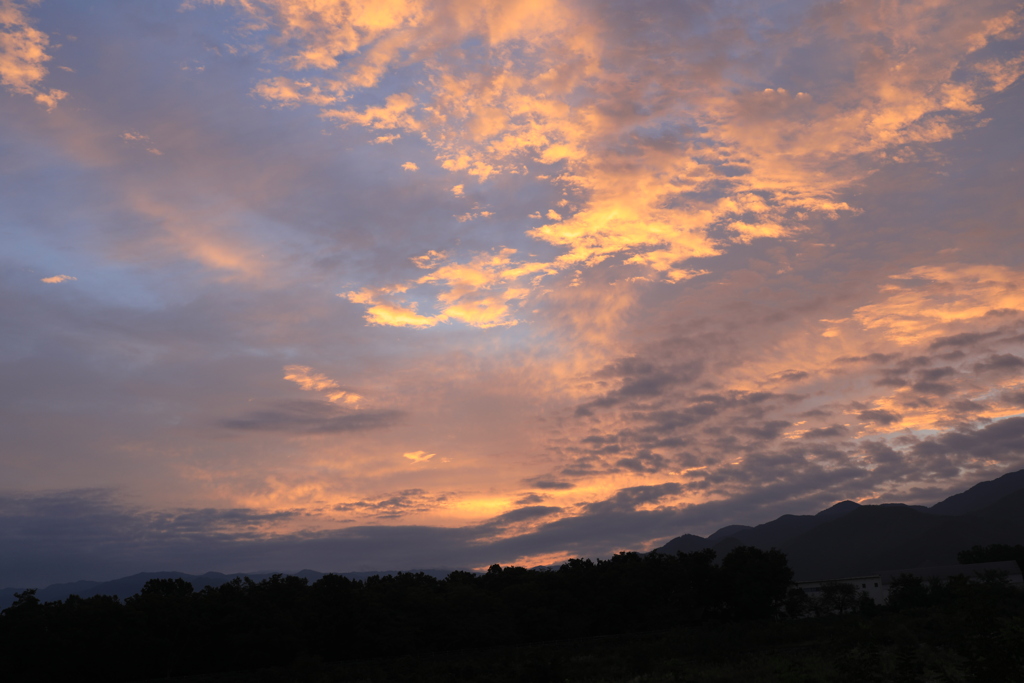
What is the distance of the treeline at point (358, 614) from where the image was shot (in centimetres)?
6525

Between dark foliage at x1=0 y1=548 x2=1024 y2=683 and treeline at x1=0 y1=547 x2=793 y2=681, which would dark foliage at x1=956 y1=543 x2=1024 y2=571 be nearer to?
dark foliage at x1=0 y1=548 x2=1024 y2=683

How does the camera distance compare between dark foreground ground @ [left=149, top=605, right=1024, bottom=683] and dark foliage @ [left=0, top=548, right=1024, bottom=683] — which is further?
dark foliage @ [left=0, top=548, right=1024, bottom=683]

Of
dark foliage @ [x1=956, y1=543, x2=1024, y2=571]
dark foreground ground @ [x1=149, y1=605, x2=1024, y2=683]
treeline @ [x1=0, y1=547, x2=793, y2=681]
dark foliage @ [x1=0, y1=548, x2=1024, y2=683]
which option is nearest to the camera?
dark foreground ground @ [x1=149, y1=605, x2=1024, y2=683]

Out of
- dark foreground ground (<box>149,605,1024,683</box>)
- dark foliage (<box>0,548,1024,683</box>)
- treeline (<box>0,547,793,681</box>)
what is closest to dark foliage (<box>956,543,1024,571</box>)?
dark foliage (<box>0,548,1024,683</box>)

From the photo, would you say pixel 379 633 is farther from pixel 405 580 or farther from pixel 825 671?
pixel 825 671

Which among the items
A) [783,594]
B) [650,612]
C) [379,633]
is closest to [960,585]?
[379,633]

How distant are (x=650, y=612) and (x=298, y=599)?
45.3 m

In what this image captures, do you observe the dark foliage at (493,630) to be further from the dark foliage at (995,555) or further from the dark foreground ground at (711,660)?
the dark foliage at (995,555)

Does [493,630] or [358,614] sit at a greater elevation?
[358,614]

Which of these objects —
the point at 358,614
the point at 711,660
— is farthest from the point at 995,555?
the point at 358,614

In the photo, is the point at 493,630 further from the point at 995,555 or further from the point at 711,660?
the point at 995,555

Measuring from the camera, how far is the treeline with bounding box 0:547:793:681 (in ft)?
214

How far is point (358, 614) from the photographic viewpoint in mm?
76562

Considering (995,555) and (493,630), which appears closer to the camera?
(493,630)
